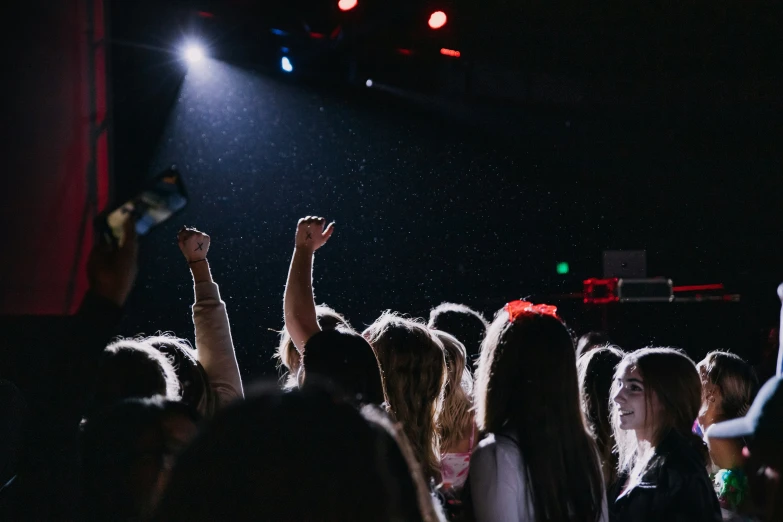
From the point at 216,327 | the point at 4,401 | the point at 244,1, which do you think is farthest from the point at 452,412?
the point at 244,1

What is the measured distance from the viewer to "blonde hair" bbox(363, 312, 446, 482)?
2.08 metres

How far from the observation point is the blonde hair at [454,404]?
8.18 ft

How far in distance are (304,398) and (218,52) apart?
514 centimetres

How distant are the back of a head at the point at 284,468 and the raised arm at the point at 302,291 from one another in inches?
52.5

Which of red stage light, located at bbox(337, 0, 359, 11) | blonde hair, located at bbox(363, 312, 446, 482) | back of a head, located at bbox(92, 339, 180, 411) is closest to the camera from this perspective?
back of a head, located at bbox(92, 339, 180, 411)

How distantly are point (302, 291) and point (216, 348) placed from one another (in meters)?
0.29

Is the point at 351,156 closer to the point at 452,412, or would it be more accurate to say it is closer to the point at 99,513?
the point at 452,412

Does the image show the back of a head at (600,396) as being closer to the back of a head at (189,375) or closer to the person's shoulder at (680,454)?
the person's shoulder at (680,454)

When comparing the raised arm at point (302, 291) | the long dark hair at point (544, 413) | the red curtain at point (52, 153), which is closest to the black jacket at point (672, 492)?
the long dark hair at point (544, 413)

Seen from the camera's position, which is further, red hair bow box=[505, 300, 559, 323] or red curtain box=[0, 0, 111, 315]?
red curtain box=[0, 0, 111, 315]

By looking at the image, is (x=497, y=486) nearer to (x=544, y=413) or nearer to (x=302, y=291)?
(x=544, y=413)

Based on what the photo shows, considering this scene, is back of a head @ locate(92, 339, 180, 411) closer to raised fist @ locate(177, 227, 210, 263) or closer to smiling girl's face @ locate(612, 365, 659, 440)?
raised fist @ locate(177, 227, 210, 263)

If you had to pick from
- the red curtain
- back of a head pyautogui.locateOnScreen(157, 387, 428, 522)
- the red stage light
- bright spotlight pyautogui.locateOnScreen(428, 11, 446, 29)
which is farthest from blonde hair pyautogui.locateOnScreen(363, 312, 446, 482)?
bright spotlight pyautogui.locateOnScreen(428, 11, 446, 29)

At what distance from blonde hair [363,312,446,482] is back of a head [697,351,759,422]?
5.02ft
